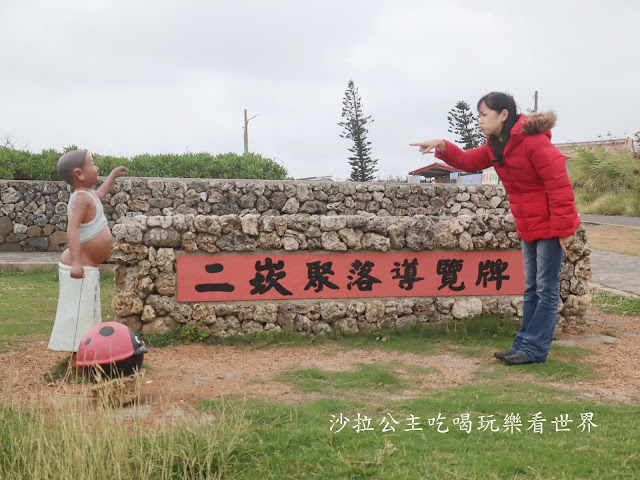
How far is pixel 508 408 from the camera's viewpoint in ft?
11.9

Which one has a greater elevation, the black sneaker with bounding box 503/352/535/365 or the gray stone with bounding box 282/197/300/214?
the gray stone with bounding box 282/197/300/214

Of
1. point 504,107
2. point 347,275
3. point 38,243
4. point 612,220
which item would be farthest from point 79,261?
point 612,220

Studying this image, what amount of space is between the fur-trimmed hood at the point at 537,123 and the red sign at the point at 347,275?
1650mm

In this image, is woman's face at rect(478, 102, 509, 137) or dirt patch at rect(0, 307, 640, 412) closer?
dirt patch at rect(0, 307, 640, 412)

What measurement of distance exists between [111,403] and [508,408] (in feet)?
7.64

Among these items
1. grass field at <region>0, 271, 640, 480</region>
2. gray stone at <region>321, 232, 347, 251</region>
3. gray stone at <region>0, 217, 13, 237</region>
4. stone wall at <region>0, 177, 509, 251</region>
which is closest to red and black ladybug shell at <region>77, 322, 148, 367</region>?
grass field at <region>0, 271, 640, 480</region>

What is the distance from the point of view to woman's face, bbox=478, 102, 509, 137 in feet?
15.4

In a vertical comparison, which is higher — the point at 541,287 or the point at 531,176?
the point at 531,176

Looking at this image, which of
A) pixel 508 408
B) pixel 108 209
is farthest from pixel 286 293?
pixel 108 209

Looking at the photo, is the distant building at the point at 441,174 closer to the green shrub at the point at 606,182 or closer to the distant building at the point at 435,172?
the distant building at the point at 435,172

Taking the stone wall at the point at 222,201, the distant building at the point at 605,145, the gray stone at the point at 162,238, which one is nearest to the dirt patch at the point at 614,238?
the stone wall at the point at 222,201

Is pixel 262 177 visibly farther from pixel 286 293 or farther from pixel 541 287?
pixel 541 287

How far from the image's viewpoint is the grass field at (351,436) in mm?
2773

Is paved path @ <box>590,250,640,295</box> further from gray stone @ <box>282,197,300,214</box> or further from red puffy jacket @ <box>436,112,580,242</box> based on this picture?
gray stone @ <box>282,197,300,214</box>
